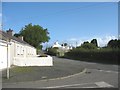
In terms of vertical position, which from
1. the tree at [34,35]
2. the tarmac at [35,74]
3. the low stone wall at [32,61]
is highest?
the tree at [34,35]

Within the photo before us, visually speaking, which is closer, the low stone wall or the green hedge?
the low stone wall

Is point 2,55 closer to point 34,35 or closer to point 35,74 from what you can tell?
point 35,74

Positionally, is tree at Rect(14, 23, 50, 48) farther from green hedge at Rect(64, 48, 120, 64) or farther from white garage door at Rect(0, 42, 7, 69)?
white garage door at Rect(0, 42, 7, 69)

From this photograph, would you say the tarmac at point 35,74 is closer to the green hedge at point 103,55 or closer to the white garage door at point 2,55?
the white garage door at point 2,55

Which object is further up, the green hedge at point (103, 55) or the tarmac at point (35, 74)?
the green hedge at point (103, 55)

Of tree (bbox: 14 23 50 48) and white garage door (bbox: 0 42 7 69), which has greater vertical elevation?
tree (bbox: 14 23 50 48)

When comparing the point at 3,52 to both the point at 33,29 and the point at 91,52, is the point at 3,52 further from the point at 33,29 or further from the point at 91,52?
the point at 33,29

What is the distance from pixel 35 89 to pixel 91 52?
48.8 metres

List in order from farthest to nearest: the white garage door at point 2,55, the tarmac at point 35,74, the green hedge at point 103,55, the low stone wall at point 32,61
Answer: the green hedge at point 103,55, the low stone wall at point 32,61, the white garage door at point 2,55, the tarmac at point 35,74

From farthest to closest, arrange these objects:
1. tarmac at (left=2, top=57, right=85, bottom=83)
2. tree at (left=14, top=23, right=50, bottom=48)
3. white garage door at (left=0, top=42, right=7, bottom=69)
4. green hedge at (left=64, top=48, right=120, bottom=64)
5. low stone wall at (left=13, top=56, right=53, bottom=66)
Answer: tree at (left=14, top=23, right=50, bottom=48) → green hedge at (left=64, top=48, right=120, bottom=64) → low stone wall at (left=13, top=56, right=53, bottom=66) → white garage door at (left=0, top=42, right=7, bottom=69) → tarmac at (left=2, top=57, right=85, bottom=83)

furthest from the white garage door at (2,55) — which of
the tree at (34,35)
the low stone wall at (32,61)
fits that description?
the tree at (34,35)

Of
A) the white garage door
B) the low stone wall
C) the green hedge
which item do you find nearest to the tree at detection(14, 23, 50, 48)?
the green hedge

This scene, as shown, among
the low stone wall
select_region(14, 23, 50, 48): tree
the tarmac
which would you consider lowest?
the tarmac

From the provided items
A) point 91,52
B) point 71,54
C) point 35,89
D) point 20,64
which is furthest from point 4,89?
point 71,54
